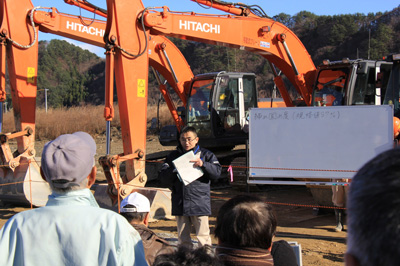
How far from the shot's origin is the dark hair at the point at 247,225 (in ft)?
7.62

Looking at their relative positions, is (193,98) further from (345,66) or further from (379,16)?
(379,16)

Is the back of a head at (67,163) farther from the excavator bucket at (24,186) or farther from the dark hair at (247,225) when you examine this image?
the excavator bucket at (24,186)

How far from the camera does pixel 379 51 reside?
135ft

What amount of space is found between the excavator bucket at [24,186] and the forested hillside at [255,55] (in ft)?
102

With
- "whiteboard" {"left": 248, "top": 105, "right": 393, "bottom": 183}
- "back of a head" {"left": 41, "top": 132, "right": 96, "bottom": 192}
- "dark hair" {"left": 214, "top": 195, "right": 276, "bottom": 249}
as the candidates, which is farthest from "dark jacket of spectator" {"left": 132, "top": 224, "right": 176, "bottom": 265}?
"whiteboard" {"left": 248, "top": 105, "right": 393, "bottom": 183}

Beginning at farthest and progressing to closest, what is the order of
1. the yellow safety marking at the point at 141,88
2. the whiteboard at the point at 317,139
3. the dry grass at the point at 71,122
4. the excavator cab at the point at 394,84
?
the dry grass at the point at 71,122, the excavator cab at the point at 394,84, the yellow safety marking at the point at 141,88, the whiteboard at the point at 317,139

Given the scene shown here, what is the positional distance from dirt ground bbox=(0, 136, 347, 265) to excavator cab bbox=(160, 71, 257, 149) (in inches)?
52.2

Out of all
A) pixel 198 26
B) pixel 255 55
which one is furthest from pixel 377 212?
pixel 255 55

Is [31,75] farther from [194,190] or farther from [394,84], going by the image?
[394,84]

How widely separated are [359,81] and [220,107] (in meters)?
3.46

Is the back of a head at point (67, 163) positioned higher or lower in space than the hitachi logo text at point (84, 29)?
lower

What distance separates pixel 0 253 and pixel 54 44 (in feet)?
256

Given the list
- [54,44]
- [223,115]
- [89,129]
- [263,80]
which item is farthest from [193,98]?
[54,44]

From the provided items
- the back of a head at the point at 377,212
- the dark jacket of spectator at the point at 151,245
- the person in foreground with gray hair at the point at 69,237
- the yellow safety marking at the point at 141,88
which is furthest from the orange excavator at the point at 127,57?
the back of a head at the point at 377,212
